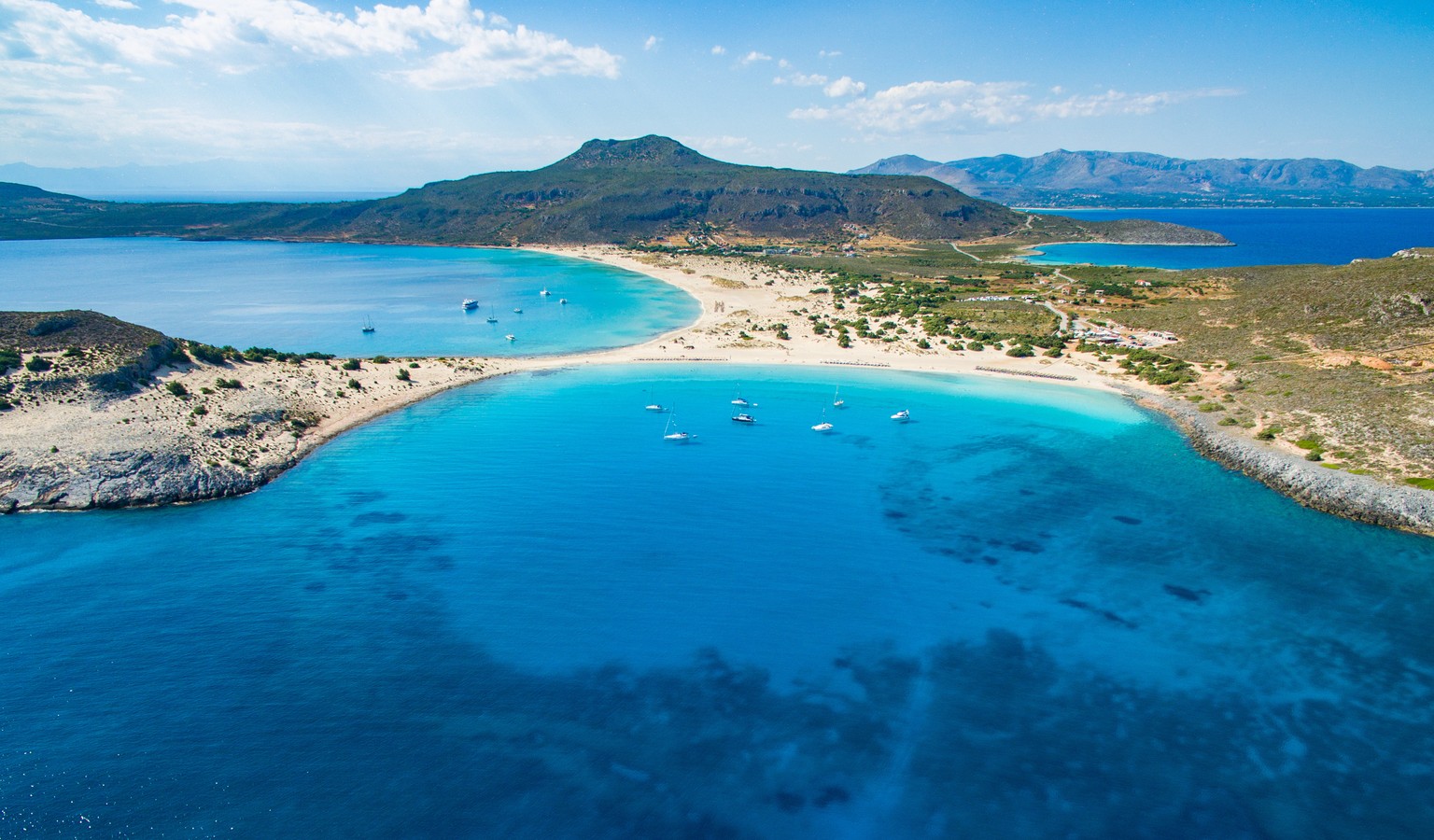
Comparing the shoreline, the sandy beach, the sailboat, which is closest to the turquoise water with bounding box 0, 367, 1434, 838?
the shoreline

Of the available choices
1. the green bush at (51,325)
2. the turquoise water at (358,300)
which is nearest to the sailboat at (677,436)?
the turquoise water at (358,300)

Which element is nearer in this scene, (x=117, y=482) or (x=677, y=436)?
(x=117, y=482)

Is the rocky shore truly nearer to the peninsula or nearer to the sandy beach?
the peninsula

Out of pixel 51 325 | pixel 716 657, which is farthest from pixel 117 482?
pixel 716 657

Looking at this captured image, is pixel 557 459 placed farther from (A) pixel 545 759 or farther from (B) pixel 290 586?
(A) pixel 545 759

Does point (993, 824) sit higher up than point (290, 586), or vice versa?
point (290, 586)

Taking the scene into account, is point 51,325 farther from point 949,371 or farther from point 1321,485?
point 1321,485

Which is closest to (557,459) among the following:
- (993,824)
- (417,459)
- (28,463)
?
(417,459)
